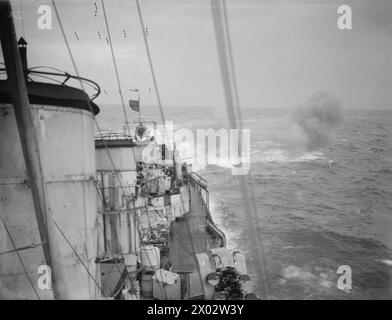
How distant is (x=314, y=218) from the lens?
30594mm

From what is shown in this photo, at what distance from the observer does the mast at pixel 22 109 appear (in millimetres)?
3543

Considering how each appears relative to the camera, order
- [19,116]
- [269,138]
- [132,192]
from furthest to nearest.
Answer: [269,138] → [132,192] → [19,116]

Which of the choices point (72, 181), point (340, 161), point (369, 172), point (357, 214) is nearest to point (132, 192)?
point (72, 181)

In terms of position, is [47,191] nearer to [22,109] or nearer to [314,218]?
[22,109]

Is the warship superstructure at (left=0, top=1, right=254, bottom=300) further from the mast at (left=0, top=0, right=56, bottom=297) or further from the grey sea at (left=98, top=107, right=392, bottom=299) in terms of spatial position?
the grey sea at (left=98, top=107, right=392, bottom=299)

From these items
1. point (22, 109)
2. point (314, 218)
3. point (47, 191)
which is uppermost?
point (22, 109)

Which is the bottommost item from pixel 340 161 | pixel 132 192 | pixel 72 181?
pixel 340 161

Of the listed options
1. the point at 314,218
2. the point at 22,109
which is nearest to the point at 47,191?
the point at 22,109

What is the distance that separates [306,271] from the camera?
65.1 feet

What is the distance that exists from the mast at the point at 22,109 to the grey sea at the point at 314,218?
1518 cm

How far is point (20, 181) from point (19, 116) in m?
1.14

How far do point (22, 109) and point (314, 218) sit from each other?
30.1 metres
